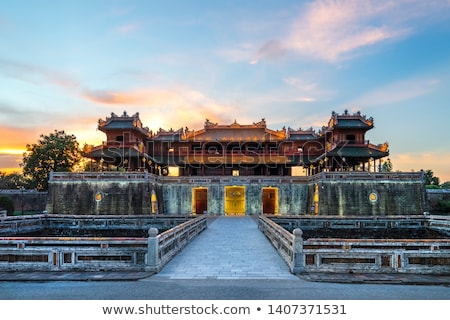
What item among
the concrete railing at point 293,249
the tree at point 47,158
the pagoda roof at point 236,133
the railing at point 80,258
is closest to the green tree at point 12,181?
the tree at point 47,158

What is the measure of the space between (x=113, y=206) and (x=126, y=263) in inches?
950

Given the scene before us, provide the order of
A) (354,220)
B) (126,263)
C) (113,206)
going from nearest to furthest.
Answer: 1. (126,263)
2. (354,220)
3. (113,206)

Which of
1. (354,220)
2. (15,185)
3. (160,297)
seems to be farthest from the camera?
(15,185)

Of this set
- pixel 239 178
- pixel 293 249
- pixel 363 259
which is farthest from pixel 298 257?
pixel 239 178

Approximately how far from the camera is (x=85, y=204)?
1310 inches

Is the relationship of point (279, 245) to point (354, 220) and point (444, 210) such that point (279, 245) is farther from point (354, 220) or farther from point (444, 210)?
point (444, 210)

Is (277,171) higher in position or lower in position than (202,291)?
higher

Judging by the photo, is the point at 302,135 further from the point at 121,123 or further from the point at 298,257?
the point at 298,257

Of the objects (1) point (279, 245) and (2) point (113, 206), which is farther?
(2) point (113, 206)

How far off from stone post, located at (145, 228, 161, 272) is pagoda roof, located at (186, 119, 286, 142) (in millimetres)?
32405

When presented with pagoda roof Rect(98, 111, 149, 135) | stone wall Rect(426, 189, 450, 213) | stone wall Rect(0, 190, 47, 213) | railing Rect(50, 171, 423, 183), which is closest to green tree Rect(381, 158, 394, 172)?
stone wall Rect(426, 189, 450, 213)

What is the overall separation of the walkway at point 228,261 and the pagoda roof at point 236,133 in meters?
26.4

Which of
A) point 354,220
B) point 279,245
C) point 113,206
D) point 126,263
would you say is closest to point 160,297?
point 126,263

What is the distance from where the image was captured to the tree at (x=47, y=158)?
4497 centimetres
